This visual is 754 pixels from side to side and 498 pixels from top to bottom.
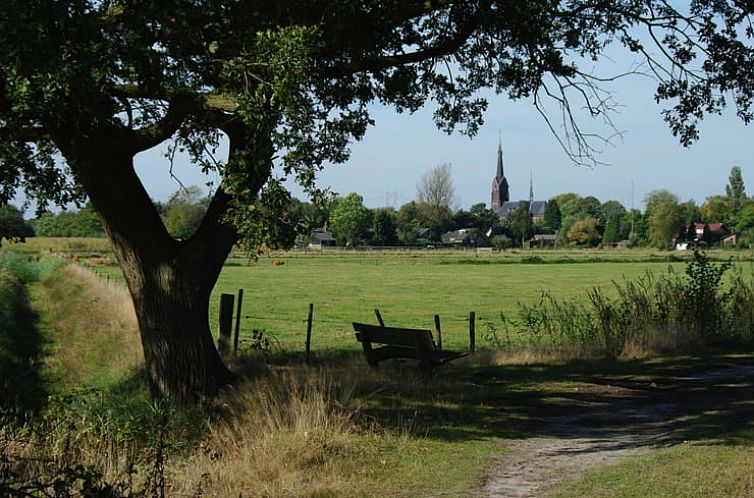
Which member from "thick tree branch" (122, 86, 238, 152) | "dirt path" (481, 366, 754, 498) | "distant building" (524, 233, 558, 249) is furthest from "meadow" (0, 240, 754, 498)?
"distant building" (524, 233, 558, 249)

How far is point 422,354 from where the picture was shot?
40.8 feet

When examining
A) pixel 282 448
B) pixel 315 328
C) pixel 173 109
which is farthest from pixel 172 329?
pixel 315 328

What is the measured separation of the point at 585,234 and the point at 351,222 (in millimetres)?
48940

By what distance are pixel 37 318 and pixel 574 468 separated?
2494cm

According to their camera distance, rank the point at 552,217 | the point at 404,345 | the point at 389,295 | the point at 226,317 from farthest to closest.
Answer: the point at 552,217 → the point at 389,295 → the point at 226,317 → the point at 404,345

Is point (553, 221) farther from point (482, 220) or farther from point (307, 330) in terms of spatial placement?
point (307, 330)

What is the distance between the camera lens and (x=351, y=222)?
137 metres

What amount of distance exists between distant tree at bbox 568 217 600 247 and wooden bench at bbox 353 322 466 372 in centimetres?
15104

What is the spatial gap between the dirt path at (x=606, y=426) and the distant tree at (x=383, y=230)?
420 ft

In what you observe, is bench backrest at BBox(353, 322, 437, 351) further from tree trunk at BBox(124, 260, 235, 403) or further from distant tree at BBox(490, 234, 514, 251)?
distant tree at BBox(490, 234, 514, 251)

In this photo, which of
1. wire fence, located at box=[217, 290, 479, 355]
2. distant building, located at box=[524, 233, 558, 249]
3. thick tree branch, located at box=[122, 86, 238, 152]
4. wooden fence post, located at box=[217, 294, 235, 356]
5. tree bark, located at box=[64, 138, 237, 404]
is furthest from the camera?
distant building, located at box=[524, 233, 558, 249]

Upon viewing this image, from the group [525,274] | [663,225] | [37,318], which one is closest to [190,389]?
[37,318]

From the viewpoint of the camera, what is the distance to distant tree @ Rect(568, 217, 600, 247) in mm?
159625

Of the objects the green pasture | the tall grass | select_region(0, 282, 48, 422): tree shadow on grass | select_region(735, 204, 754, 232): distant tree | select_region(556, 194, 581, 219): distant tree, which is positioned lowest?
the green pasture
